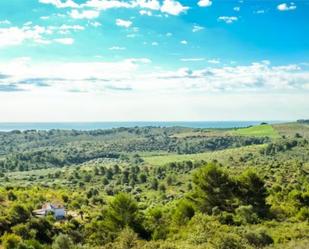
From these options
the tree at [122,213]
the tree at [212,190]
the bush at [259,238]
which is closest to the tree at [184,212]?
the tree at [122,213]

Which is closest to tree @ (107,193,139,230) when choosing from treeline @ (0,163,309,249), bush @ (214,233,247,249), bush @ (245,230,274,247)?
treeline @ (0,163,309,249)

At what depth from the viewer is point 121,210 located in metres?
43.2

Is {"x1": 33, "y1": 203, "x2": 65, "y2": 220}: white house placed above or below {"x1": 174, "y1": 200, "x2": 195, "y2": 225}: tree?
below

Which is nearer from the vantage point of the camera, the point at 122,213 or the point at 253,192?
the point at 122,213

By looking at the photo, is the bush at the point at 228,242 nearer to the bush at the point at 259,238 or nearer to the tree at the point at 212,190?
the bush at the point at 259,238

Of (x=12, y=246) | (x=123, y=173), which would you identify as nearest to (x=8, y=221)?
(x=12, y=246)

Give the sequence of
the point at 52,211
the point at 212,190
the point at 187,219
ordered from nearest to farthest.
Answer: the point at 187,219
the point at 212,190
the point at 52,211

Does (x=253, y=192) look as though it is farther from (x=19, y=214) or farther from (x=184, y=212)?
(x=19, y=214)

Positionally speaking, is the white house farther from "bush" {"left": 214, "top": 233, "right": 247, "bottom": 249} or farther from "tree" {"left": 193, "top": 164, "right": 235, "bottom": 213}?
"bush" {"left": 214, "top": 233, "right": 247, "bottom": 249}

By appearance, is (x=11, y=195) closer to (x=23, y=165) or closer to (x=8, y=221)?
(x=8, y=221)

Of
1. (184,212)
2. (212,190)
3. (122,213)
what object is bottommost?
(184,212)

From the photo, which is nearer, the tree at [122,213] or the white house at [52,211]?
the tree at [122,213]

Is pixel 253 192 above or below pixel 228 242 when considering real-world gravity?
below

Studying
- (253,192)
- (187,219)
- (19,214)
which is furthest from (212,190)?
(19,214)
